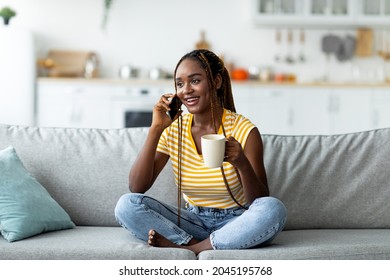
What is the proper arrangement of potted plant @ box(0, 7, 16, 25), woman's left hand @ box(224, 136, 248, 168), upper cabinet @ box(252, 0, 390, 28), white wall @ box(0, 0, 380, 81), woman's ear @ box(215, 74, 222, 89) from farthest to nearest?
white wall @ box(0, 0, 380, 81), upper cabinet @ box(252, 0, 390, 28), potted plant @ box(0, 7, 16, 25), woman's ear @ box(215, 74, 222, 89), woman's left hand @ box(224, 136, 248, 168)

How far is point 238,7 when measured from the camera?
6.68 metres

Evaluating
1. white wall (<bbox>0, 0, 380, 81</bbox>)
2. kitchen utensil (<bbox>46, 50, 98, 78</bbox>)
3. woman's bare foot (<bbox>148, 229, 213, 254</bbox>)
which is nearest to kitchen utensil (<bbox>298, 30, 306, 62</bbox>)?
white wall (<bbox>0, 0, 380, 81</bbox>)

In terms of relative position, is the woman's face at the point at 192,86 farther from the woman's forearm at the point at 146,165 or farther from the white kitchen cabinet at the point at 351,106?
the white kitchen cabinet at the point at 351,106

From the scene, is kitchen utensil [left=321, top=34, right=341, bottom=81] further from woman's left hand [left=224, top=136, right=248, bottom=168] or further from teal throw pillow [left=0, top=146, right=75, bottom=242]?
woman's left hand [left=224, top=136, right=248, bottom=168]

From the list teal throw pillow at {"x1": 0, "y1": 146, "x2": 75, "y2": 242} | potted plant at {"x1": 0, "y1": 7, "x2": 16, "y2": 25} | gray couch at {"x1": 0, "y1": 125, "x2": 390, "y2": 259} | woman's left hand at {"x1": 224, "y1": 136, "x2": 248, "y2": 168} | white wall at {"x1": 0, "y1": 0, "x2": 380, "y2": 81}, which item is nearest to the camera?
woman's left hand at {"x1": 224, "y1": 136, "x2": 248, "y2": 168}

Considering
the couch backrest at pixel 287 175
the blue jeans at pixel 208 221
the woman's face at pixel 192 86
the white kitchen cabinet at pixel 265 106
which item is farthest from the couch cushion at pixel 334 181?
the white kitchen cabinet at pixel 265 106

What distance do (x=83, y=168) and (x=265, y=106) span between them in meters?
3.88

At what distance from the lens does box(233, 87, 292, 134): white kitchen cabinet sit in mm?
6266

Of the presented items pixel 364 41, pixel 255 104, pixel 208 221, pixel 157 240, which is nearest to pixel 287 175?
pixel 208 221

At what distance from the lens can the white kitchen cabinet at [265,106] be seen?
6266 mm

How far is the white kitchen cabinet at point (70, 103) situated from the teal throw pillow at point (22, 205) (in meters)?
3.77

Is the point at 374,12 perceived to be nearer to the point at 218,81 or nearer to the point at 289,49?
the point at 289,49
